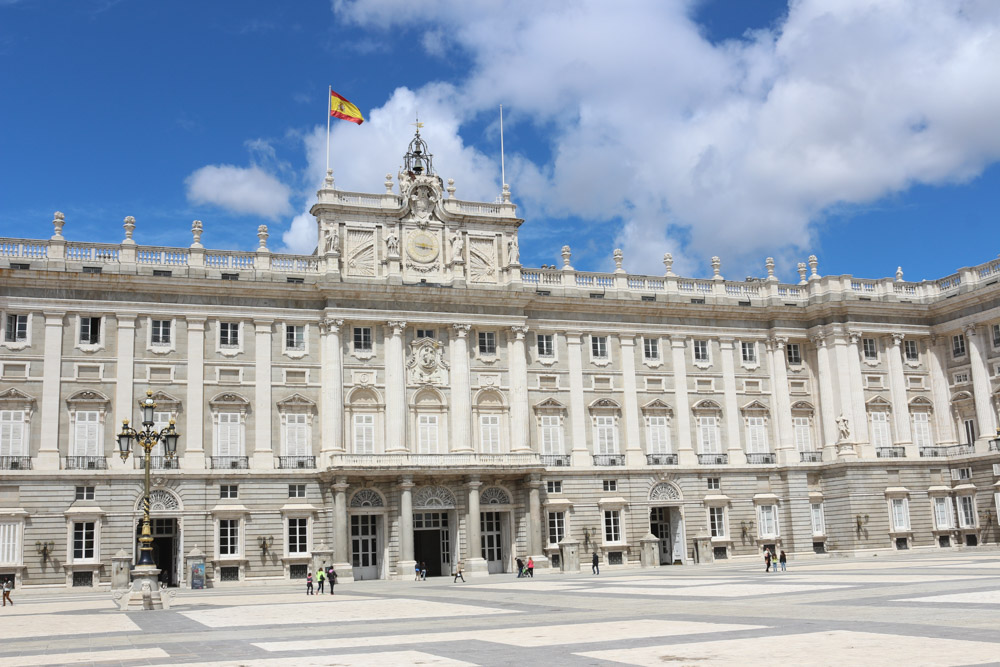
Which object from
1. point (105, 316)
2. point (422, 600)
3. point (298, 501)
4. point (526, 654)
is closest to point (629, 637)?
point (526, 654)

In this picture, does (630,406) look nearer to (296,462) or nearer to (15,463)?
(296,462)

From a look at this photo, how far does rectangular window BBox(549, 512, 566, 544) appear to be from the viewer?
50856mm

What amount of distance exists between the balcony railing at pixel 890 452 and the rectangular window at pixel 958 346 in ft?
20.3

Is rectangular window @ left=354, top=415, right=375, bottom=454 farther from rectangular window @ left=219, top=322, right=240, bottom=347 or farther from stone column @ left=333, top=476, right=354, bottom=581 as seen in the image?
rectangular window @ left=219, top=322, right=240, bottom=347

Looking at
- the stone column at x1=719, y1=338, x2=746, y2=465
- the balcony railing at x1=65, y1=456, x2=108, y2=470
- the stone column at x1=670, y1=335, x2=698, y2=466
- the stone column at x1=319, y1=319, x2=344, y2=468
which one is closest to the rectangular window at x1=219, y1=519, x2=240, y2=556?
the stone column at x1=319, y1=319, x2=344, y2=468

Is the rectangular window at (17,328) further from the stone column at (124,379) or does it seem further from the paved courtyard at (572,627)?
the paved courtyard at (572,627)

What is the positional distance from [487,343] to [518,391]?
287 centimetres

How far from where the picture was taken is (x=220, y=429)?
4722cm

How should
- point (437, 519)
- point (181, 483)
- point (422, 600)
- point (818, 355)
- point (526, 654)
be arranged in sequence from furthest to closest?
point (818, 355) → point (437, 519) → point (181, 483) → point (422, 600) → point (526, 654)

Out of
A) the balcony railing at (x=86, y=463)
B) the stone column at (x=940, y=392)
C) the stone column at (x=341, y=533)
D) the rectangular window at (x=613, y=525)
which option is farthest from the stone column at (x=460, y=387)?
the stone column at (x=940, y=392)

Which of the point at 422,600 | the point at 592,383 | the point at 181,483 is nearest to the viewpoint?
the point at 422,600

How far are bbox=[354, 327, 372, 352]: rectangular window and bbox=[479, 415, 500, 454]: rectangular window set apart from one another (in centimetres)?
661

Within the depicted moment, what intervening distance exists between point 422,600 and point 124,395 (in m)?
22.0

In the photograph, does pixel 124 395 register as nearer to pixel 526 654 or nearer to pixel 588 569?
Result: pixel 588 569
